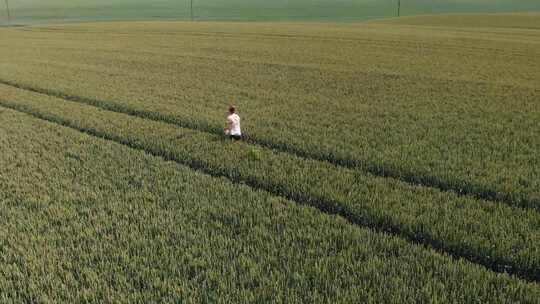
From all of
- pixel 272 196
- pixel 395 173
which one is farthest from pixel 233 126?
pixel 395 173

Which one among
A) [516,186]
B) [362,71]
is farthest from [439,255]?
[362,71]

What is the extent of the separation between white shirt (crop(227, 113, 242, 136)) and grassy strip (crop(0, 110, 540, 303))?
2649 millimetres

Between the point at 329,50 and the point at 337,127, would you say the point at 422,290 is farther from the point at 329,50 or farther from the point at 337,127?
the point at 329,50

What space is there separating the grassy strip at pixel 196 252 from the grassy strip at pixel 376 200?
0.46 metres

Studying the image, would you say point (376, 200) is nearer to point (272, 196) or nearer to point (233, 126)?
point (272, 196)

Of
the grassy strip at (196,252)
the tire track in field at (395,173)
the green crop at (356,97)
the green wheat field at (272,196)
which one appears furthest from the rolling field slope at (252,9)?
the grassy strip at (196,252)

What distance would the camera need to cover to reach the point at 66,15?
118m

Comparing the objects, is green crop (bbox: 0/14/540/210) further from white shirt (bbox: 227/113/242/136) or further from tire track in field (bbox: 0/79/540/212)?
white shirt (bbox: 227/113/242/136)

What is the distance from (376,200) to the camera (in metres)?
7.43

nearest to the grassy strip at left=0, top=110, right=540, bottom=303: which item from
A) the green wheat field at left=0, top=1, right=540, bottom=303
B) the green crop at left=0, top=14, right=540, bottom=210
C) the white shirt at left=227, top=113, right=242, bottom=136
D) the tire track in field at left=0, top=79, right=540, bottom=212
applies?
the green wheat field at left=0, top=1, right=540, bottom=303

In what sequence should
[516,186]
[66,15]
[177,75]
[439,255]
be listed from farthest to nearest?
[66,15]
[177,75]
[516,186]
[439,255]

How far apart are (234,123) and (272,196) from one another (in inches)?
139

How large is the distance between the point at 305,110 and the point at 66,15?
4874 inches

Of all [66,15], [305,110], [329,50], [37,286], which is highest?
[66,15]
